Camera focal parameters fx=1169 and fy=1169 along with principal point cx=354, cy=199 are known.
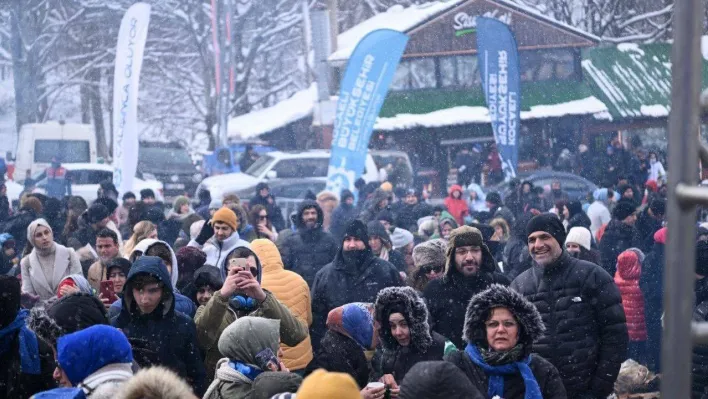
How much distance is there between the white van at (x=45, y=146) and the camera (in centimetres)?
3022

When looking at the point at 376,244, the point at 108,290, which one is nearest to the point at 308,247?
the point at 376,244

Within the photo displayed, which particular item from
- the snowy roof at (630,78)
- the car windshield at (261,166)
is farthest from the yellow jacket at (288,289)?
the snowy roof at (630,78)

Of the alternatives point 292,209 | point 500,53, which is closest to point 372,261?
point 500,53

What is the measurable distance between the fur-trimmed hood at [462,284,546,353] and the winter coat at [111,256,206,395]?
1503 millimetres

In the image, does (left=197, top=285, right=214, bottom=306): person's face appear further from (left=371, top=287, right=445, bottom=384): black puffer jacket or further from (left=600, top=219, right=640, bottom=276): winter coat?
(left=600, top=219, right=640, bottom=276): winter coat

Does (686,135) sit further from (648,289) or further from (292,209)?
(292,209)

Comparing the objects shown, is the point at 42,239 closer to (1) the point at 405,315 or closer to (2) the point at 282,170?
(1) the point at 405,315

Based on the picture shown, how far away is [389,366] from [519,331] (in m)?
0.79

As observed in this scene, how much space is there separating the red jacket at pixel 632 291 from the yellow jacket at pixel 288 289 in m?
3.23

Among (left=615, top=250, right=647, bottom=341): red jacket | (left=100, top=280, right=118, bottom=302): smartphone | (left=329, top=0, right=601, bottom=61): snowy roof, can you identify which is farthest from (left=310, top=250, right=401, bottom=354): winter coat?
(left=329, top=0, right=601, bottom=61): snowy roof

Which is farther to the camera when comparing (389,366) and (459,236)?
(459,236)

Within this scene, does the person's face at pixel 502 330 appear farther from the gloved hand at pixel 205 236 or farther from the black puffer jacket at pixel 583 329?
the gloved hand at pixel 205 236

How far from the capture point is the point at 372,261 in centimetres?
786

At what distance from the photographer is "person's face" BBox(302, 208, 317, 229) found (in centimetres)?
991
